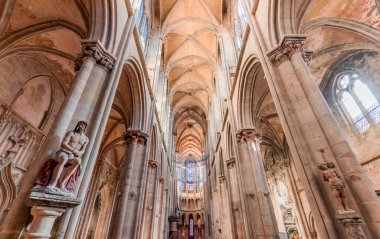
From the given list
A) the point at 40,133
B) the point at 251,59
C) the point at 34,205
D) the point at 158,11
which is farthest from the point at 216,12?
the point at 34,205

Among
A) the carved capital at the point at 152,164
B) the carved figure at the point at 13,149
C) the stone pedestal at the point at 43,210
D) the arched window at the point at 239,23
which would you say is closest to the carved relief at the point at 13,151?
the carved figure at the point at 13,149

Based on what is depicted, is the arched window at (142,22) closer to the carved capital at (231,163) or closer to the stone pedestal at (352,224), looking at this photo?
the carved capital at (231,163)

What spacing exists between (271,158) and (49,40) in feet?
59.8

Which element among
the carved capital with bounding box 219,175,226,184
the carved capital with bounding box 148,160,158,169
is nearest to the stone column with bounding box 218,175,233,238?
the carved capital with bounding box 219,175,226,184

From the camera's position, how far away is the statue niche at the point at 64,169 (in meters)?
3.12

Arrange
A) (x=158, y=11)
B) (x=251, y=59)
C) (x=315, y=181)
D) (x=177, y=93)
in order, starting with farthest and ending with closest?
(x=177, y=93) → (x=158, y=11) → (x=251, y=59) → (x=315, y=181)

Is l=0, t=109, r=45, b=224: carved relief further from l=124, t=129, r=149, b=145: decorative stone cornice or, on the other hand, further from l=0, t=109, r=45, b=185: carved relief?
l=124, t=129, r=149, b=145: decorative stone cornice

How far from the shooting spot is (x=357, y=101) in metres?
9.77

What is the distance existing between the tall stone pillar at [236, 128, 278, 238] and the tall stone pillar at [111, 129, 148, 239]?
435 cm

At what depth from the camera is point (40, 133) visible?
389 inches

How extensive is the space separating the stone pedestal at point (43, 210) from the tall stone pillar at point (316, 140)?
4.55 m

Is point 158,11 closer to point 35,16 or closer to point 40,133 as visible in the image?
point 35,16

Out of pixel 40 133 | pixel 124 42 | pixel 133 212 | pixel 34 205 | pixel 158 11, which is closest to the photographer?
pixel 34 205

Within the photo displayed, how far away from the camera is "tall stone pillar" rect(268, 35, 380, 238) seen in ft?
10.9
